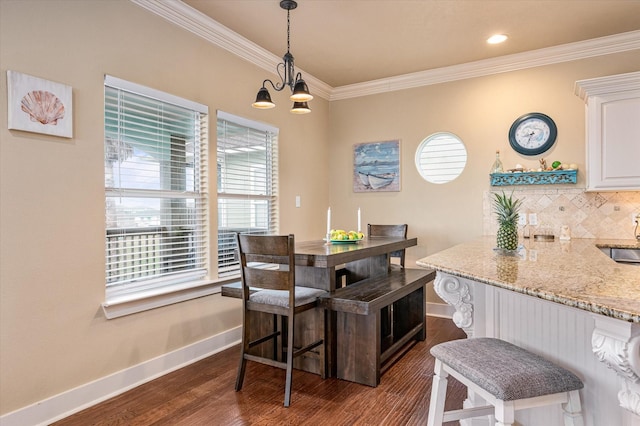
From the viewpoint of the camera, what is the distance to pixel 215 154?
10.4 feet

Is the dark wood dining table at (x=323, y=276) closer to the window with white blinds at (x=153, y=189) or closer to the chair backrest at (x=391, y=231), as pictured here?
the window with white blinds at (x=153, y=189)

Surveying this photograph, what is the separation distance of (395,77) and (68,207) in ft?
11.5

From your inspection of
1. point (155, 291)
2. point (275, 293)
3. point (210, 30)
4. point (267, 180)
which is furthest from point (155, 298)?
point (210, 30)

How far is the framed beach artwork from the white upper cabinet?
1837 millimetres

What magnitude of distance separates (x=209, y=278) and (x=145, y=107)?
1.37 metres

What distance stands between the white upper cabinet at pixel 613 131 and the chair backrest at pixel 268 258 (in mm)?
2765

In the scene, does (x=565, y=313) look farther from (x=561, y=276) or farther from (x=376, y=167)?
(x=376, y=167)

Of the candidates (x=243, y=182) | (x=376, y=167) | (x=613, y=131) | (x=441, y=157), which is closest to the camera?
(x=613, y=131)

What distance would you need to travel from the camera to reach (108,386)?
2375 mm

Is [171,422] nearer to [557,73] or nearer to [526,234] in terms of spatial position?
[526,234]

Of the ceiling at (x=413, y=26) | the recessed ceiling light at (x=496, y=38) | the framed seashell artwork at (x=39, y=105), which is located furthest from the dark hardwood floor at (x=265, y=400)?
the recessed ceiling light at (x=496, y=38)

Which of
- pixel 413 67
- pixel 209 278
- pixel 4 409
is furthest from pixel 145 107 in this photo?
pixel 413 67

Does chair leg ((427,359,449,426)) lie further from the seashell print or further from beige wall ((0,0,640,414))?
the seashell print

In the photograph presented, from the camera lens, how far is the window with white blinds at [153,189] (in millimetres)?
Answer: 2486
